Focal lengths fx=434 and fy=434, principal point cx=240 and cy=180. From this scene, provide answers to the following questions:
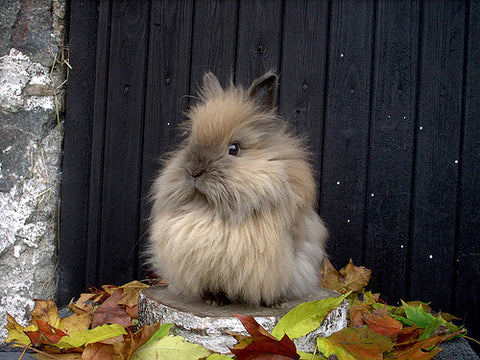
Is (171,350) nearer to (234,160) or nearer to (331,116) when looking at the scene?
(234,160)

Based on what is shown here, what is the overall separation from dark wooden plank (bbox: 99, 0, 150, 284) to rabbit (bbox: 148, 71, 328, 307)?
1269 millimetres

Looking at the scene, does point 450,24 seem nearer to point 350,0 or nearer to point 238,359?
point 350,0

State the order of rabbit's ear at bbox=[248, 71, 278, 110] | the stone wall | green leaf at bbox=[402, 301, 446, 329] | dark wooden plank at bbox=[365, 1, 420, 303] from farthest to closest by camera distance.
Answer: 1. dark wooden plank at bbox=[365, 1, 420, 303]
2. the stone wall
3. green leaf at bbox=[402, 301, 446, 329]
4. rabbit's ear at bbox=[248, 71, 278, 110]

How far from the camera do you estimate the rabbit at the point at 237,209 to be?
1.69 m

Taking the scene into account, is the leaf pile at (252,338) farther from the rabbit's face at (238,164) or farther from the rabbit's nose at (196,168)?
the rabbit's nose at (196,168)

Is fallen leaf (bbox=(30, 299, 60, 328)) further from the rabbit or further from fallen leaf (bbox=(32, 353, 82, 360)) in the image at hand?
the rabbit

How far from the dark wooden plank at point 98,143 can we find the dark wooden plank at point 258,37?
0.97m

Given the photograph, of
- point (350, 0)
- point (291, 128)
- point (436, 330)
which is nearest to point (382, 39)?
point (350, 0)

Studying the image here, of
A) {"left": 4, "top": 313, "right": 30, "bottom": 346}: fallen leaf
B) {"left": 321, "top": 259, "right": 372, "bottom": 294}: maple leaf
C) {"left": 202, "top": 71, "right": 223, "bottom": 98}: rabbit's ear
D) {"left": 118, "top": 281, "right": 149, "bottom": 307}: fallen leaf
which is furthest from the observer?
{"left": 321, "top": 259, "right": 372, "bottom": 294}: maple leaf

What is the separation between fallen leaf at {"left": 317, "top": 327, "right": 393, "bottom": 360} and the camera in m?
1.48

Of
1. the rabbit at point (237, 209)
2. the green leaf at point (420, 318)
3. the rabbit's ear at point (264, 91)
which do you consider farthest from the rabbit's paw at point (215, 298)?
the green leaf at point (420, 318)


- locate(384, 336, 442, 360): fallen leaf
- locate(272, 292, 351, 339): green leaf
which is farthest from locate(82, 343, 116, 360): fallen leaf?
locate(384, 336, 442, 360): fallen leaf

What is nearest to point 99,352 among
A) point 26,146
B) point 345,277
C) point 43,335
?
point 43,335

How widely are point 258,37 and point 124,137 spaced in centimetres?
119
